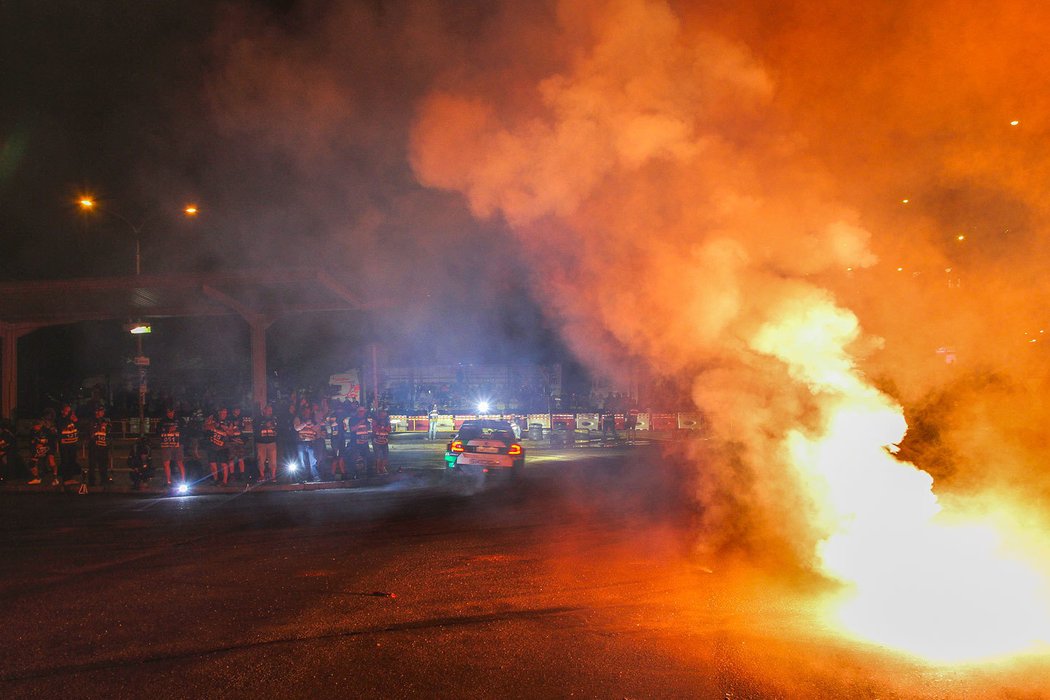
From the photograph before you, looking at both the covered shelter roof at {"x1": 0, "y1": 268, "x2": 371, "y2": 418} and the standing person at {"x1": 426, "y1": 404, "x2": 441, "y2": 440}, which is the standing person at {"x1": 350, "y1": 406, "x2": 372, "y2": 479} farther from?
the standing person at {"x1": 426, "y1": 404, "x2": 441, "y2": 440}

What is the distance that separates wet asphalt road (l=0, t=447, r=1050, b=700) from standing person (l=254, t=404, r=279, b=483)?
3.87m

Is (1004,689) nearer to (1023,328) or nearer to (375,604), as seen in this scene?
(375,604)

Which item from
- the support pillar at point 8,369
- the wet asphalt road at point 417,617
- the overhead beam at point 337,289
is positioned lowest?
the wet asphalt road at point 417,617

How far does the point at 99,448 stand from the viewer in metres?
12.8

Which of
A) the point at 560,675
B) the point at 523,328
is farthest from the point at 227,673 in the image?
the point at 523,328

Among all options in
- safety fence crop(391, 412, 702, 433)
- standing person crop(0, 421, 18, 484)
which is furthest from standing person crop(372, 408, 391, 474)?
safety fence crop(391, 412, 702, 433)

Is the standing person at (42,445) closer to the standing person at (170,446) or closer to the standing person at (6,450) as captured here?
the standing person at (6,450)

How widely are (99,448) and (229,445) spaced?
2.19 m

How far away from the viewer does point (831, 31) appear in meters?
6.88

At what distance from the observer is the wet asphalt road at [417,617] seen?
4016 mm

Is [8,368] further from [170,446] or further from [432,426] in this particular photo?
[432,426]

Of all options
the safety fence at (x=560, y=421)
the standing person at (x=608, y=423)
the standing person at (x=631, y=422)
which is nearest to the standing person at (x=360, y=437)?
the standing person at (x=631, y=422)

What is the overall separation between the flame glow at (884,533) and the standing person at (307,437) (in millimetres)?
8567

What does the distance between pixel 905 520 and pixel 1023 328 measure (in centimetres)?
642
